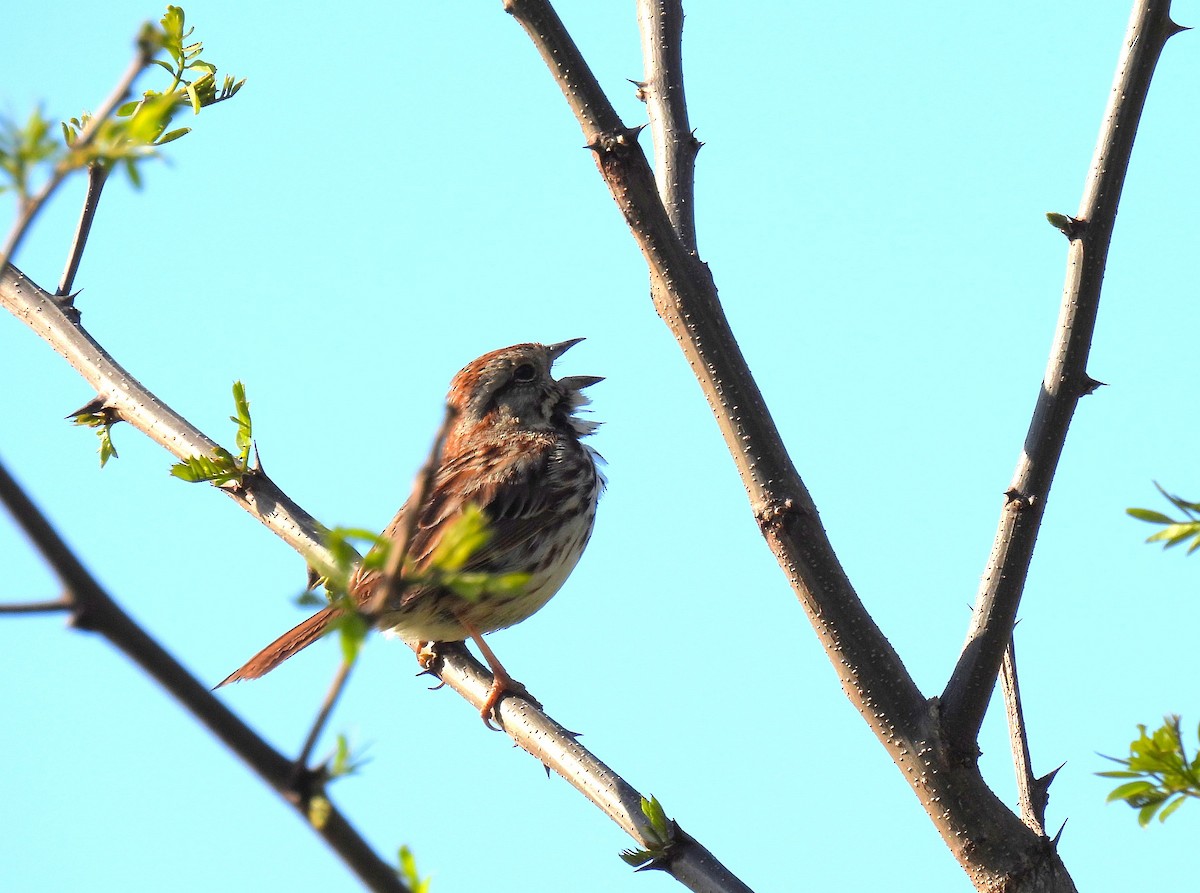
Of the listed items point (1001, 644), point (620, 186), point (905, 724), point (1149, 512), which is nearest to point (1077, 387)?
point (1001, 644)

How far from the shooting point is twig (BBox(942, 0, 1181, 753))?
3.88m

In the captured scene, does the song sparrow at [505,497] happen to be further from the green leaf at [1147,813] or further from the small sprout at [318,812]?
the small sprout at [318,812]

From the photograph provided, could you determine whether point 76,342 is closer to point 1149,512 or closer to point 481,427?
point 481,427

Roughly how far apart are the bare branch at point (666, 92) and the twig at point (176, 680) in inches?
121

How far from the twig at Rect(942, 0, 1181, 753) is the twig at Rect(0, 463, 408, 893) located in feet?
8.59

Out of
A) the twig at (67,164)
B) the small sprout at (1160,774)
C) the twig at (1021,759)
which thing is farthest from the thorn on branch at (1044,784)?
the twig at (67,164)

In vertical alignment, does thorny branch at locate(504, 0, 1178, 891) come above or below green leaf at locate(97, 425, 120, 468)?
below

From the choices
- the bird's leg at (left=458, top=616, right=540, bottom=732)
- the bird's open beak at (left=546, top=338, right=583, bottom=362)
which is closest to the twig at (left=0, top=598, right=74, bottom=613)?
the bird's leg at (left=458, top=616, right=540, bottom=732)

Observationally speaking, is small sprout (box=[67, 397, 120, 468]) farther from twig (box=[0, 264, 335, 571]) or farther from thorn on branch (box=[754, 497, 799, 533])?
thorn on branch (box=[754, 497, 799, 533])

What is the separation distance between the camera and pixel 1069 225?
3.88 metres

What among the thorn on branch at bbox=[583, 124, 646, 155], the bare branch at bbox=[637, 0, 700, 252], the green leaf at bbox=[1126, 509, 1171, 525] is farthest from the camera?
the bare branch at bbox=[637, 0, 700, 252]

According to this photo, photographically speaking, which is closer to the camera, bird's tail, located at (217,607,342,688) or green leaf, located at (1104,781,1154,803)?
green leaf, located at (1104,781,1154,803)

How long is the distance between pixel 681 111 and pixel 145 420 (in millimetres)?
2463

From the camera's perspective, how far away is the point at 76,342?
5543 millimetres
